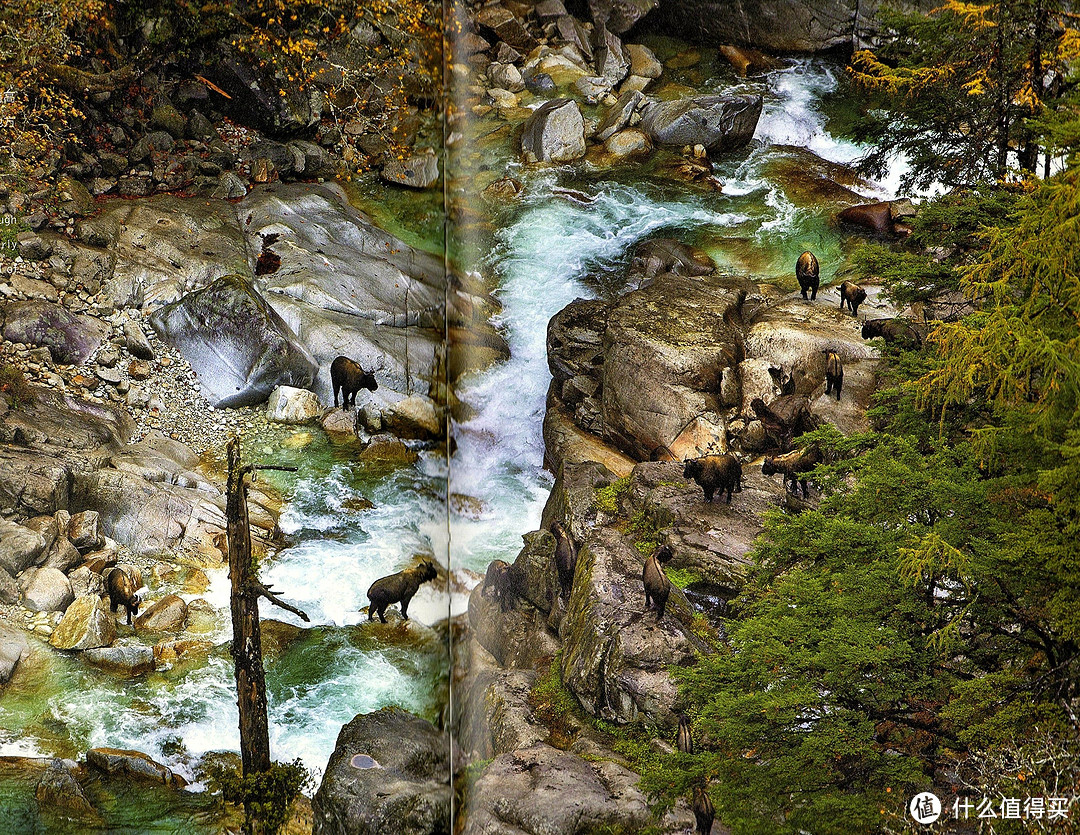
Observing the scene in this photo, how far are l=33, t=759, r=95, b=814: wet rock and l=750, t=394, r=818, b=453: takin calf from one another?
4.27 meters

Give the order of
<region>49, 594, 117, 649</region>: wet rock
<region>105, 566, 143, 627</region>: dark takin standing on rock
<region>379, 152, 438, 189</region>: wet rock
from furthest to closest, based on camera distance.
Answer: <region>379, 152, 438, 189</region>: wet rock
<region>105, 566, 143, 627</region>: dark takin standing on rock
<region>49, 594, 117, 649</region>: wet rock

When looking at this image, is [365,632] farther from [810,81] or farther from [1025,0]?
[1025,0]

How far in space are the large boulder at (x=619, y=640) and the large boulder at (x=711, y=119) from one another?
2899 millimetres

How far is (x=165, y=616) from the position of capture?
493cm

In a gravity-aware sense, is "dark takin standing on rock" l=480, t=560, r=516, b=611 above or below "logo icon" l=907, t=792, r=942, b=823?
below

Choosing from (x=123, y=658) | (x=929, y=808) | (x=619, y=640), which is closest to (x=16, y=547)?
(x=123, y=658)

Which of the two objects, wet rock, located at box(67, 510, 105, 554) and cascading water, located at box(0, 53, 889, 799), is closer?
wet rock, located at box(67, 510, 105, 554)

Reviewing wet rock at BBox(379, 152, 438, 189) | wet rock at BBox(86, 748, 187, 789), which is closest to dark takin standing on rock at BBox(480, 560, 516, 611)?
wet rock at BBox(86, 748, 187, 789)

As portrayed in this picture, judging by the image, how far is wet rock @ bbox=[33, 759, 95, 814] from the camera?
181 inches

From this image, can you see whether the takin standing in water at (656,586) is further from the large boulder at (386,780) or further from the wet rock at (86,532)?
the wet rock at (86,532)

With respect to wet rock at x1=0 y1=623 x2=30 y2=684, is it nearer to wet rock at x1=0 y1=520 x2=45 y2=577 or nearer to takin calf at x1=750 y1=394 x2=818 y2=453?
wet rock at x1=0 y1=520 x2=45 y2=577

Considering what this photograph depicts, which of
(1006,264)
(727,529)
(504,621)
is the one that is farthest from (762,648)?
(1006,264)

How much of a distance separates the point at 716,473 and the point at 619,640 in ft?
3.80

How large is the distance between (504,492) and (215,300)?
7.83 ft
